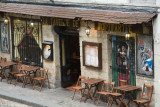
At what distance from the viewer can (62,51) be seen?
17.0 m

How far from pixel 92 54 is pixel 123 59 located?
1.32 m

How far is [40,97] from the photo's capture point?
51.7 ft

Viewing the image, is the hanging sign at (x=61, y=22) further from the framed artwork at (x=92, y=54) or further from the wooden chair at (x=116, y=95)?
A: the wooden chair at (x=116, y=95)

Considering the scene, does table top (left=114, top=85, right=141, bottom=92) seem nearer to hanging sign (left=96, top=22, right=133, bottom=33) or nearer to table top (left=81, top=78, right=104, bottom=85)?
table top (left=81, top=78, right=104, bottom=85)

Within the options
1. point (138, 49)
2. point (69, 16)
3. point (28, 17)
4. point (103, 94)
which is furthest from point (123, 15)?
point (28, 17)

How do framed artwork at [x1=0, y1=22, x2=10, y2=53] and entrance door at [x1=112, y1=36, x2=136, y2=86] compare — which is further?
framed artwork at [x1=0, y1=22, x2=10, y2=53]

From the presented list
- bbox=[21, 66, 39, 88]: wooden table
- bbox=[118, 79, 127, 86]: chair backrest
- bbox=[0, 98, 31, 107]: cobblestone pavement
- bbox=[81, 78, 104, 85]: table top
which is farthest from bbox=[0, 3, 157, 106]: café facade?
bbox=[0, 98, 31, 107]: cobblestone pavement

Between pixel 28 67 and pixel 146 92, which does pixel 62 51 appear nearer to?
pixel 28 67

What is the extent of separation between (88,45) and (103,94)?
1.96 meters

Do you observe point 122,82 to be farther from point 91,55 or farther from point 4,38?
point 4,38

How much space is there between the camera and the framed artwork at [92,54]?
49.2ft

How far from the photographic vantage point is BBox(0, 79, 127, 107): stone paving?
48.5 feet

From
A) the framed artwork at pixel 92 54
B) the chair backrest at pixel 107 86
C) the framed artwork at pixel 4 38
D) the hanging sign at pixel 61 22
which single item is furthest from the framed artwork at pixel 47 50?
the chair backrest at pixel 107 86

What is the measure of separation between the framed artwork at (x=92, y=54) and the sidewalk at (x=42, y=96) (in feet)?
4.60
